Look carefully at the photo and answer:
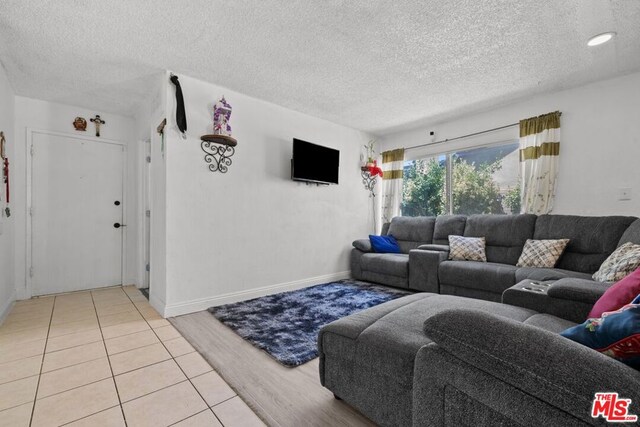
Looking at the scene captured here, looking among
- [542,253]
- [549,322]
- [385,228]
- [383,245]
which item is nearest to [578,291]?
[549,322]

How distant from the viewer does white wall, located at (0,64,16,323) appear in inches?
105

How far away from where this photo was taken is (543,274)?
A: 254 cm

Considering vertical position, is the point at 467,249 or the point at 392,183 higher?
the point at 392,183

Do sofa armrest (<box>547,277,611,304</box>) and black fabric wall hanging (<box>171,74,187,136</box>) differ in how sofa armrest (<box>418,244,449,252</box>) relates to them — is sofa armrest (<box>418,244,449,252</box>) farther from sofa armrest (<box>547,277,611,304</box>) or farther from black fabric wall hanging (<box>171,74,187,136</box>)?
black fabric wall hanging (<box>171,74,187,136</box>)

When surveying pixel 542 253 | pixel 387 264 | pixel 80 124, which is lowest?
pixel 387 264

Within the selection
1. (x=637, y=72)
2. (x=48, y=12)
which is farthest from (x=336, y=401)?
(x=637, y=72)

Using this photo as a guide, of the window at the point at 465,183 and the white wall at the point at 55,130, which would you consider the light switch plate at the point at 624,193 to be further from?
the white wall at the point at 55,130

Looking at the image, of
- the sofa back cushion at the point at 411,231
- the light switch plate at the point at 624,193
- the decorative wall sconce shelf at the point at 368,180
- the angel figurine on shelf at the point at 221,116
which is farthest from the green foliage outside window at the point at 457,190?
the angel figurine on shelf at the point at 221,116

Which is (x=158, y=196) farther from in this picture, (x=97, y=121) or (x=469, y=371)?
(x=469, y=371)

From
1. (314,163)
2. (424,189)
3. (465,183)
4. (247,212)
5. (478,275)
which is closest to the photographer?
(478,275)

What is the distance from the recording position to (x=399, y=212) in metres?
4.92

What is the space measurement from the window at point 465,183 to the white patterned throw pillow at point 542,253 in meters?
0.86

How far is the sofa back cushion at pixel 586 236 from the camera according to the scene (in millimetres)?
2641

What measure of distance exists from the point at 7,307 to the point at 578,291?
187 inches
